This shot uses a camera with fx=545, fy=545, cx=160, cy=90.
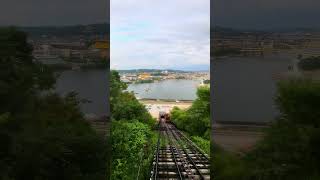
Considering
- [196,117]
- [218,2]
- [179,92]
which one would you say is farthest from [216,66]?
[179,92]

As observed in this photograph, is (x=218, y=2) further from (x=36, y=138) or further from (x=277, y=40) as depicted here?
(x=36, y=138)

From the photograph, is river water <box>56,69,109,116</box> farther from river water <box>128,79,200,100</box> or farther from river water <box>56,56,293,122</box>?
river water <box>128,79,200,100</box>

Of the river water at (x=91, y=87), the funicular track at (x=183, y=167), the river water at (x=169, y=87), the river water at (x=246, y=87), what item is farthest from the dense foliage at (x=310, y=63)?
the river water at (x=169, y=87)

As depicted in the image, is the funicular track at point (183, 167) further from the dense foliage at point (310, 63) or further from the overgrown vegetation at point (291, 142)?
the dense foliage at point (310, 63)

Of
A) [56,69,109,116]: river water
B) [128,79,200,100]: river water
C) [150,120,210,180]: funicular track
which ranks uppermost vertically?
[56,69,109,116]: river water

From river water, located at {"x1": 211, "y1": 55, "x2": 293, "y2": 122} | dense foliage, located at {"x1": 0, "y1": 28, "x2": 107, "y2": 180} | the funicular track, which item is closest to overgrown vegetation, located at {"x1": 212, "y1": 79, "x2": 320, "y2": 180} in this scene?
river water, located at {"x1": 211, "y1": 55, "x2": 293, "y2": 122}
